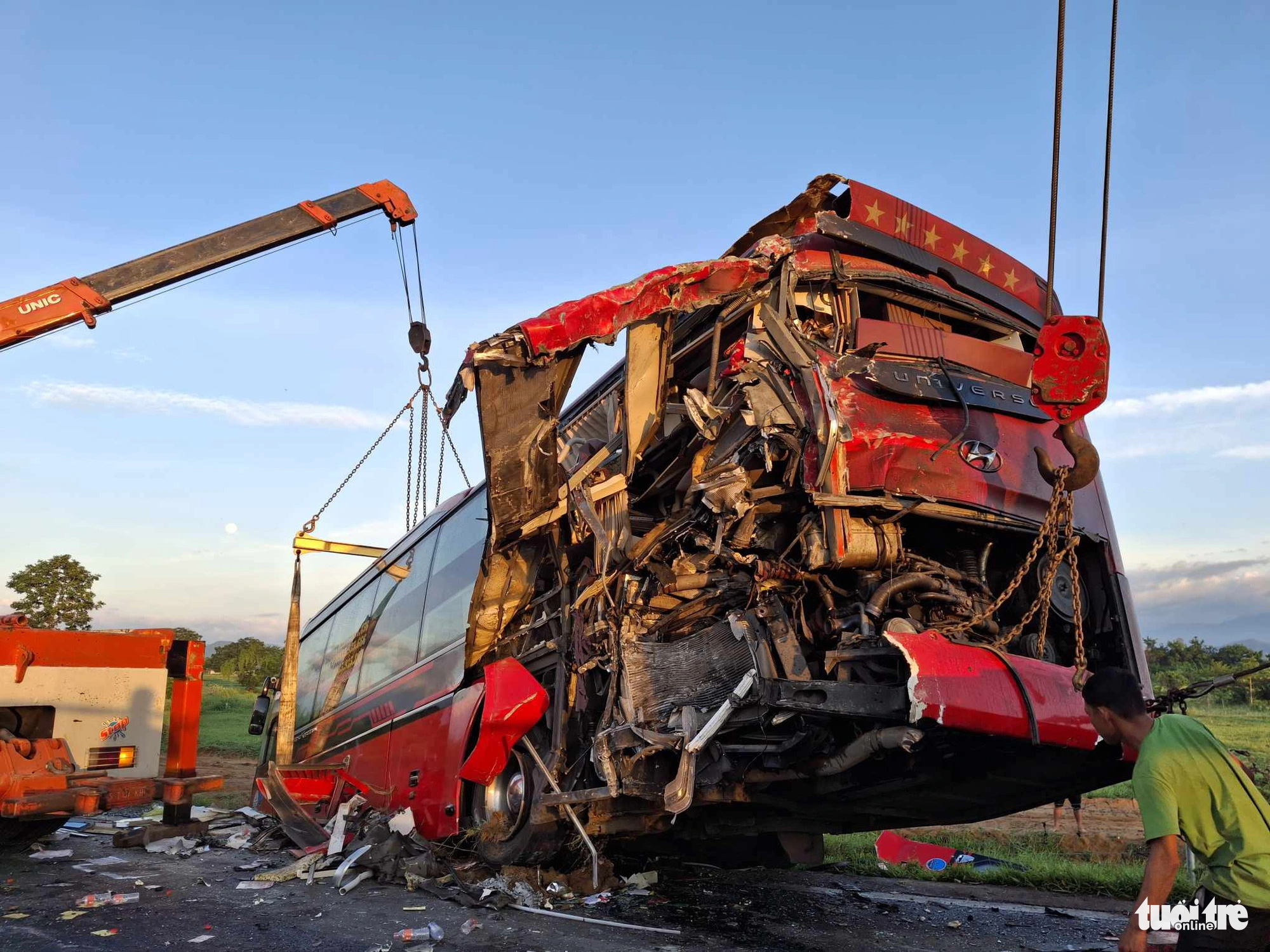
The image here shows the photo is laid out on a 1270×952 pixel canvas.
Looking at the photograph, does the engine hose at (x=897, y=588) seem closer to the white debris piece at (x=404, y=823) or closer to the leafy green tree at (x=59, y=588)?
the white debris piece at (x=404, y=823)

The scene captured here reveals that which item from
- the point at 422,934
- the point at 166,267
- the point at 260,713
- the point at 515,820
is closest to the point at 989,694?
the point at 422,934

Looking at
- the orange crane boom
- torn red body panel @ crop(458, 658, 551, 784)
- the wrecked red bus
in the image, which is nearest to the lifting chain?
the wrecked red bus

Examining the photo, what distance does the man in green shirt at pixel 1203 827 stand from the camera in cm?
231

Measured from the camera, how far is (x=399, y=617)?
26.9ft

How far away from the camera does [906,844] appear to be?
7.46 meters

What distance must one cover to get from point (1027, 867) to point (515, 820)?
12.8 ft

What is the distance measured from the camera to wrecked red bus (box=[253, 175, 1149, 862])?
3896 mm

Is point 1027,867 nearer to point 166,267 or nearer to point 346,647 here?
point 346,647

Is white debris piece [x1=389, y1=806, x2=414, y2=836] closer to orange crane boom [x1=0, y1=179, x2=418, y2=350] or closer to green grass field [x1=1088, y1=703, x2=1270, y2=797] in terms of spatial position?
orange crane boom [x1=0, y1=179, x2=418, y2=350]

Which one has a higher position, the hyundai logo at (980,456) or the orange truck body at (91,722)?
the hyundai logo at (980,456)

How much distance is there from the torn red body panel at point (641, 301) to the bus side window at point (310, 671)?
7247 millimetres

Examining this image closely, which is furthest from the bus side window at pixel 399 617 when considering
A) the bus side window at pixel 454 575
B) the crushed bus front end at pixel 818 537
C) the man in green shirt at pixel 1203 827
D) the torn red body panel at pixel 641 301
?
the man in green shirt at pixel 1203 827

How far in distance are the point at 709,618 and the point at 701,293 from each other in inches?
68.6

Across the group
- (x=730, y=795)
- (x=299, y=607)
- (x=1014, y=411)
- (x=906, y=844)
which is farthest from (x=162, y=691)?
(x=1014, y=411)
